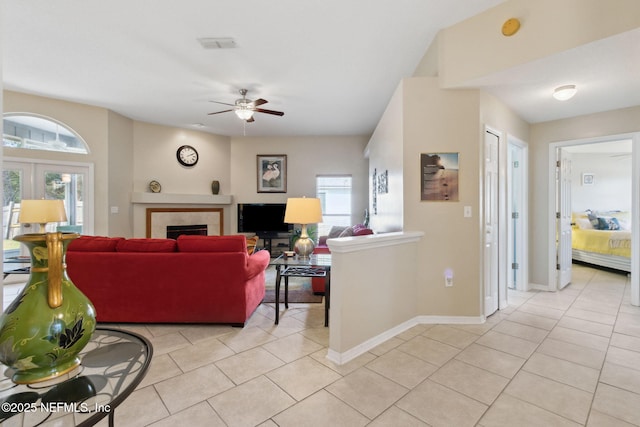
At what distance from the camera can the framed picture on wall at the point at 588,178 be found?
6.75 metres

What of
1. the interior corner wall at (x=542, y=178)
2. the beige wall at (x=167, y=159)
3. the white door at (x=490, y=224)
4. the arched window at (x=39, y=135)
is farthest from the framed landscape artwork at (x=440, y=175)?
the arched window at (x=39, y=135)

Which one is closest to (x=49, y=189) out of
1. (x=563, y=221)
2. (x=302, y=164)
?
(x=302, y=164)

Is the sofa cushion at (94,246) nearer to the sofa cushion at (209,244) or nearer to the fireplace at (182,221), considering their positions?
the sofa cushion at (209,244)

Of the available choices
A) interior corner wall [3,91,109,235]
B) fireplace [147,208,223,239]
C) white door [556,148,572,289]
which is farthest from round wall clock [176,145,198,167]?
white door [556,148,572,289]

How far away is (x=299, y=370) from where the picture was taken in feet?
6.90

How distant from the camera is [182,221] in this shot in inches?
242

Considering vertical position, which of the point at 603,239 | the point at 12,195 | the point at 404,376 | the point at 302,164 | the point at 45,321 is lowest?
the point at 404,376

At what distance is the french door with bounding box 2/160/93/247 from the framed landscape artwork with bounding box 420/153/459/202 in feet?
17.7

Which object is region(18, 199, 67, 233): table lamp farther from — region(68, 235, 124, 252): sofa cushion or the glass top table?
the glass top table

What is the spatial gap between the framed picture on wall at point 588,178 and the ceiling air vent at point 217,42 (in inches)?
328

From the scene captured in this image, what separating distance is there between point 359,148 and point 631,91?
449 cm

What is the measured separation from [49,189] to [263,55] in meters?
4.27

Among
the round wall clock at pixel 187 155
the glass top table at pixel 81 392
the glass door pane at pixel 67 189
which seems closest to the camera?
the glass top table at pixel 81 392

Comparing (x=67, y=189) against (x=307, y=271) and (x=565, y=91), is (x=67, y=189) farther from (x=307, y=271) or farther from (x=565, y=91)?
(x=565, y=91)
